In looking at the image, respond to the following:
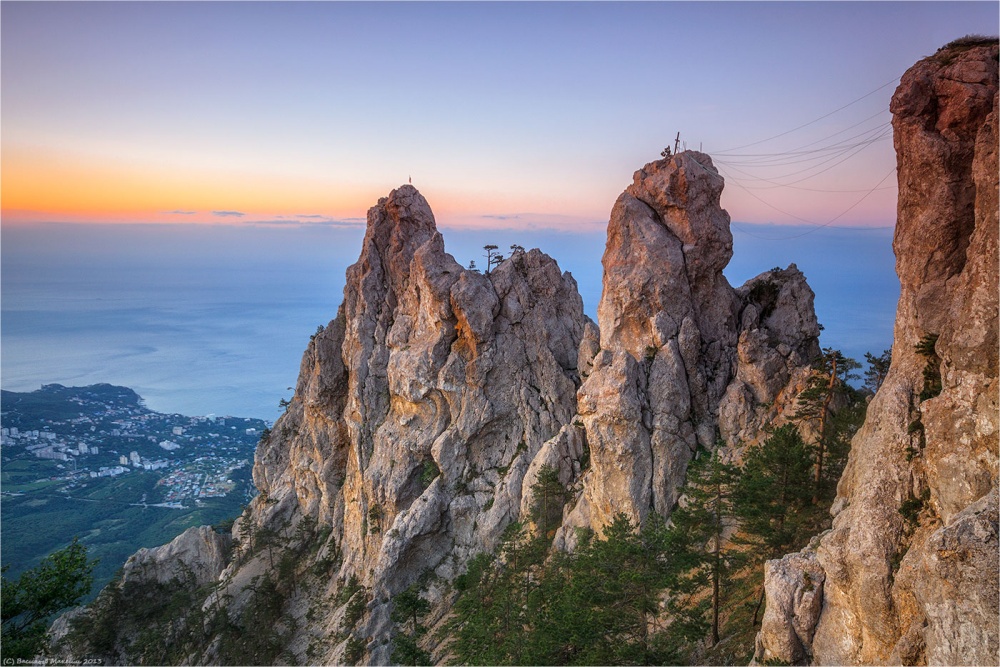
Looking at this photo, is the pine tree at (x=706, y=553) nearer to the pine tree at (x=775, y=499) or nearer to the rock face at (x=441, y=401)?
the pine tree at (x=775, y=499)

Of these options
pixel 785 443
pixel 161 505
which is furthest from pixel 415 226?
pixel 161 505

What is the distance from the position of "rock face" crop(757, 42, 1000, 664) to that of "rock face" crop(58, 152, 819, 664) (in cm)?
1416

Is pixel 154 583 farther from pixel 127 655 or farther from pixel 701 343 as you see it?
pixel 701 343

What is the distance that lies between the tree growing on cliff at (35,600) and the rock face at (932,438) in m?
25.4

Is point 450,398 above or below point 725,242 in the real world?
below

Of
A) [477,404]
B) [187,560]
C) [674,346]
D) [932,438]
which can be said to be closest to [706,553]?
[932,438]

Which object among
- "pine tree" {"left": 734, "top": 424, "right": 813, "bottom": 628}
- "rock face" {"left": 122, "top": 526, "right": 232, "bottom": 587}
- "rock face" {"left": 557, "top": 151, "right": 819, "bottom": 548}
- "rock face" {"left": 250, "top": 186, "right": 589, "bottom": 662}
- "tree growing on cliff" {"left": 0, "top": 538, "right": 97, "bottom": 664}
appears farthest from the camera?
"rock face" {"left": 122, "top": 526, "right": 232, "bottom": 587}

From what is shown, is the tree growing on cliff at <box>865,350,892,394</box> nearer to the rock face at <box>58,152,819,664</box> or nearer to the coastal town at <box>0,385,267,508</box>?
the rock face at <box>58,152,819,664</box>

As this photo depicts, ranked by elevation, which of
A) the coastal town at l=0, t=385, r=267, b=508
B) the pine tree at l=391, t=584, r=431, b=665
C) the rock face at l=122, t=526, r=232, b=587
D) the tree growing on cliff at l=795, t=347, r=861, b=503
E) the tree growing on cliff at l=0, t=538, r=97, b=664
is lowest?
the coastal town at l=0, t=385, r=267, b=508

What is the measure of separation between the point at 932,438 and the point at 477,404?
116ft

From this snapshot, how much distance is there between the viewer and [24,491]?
11494cm

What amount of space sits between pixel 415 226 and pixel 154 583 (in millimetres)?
A: 45416

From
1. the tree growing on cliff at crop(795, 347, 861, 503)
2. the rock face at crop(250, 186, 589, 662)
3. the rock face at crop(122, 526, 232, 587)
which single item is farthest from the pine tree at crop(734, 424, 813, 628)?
the rock face at crop(122, 526, 232, 587)

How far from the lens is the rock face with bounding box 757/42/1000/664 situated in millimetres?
14789
